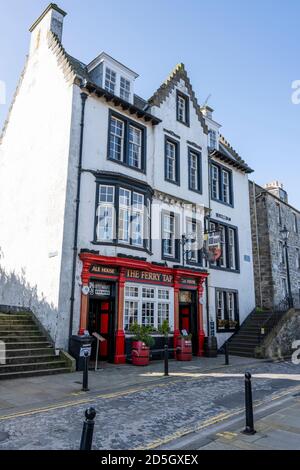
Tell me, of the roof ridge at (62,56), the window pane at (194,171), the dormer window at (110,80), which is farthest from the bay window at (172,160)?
the roof ridge at (62,56)

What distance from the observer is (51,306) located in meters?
13.1

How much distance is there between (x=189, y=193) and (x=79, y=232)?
25.9 feet

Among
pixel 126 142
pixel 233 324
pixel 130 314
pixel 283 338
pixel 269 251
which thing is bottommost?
pixel 283 338

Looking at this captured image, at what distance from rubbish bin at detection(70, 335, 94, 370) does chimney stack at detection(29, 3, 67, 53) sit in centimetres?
1452

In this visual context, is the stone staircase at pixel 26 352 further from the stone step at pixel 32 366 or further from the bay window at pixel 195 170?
the bay window at pixel 195 170

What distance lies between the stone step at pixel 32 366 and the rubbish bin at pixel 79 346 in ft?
1.67

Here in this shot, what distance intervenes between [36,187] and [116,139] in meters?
4.34

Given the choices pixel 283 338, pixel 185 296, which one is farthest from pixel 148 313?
pixel 283 338

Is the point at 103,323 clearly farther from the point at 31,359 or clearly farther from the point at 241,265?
the point at 241,265

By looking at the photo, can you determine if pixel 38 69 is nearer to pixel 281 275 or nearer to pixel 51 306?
pixel 51 306

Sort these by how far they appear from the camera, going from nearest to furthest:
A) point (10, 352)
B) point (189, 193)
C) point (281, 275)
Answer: point (10, 352) → point (189, 193) → point (281, 275)

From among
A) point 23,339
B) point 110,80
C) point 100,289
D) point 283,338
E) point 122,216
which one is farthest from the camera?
point 283,338

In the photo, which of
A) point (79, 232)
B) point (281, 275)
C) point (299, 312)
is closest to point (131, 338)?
point (79, 232)

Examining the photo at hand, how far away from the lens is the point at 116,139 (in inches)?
647
